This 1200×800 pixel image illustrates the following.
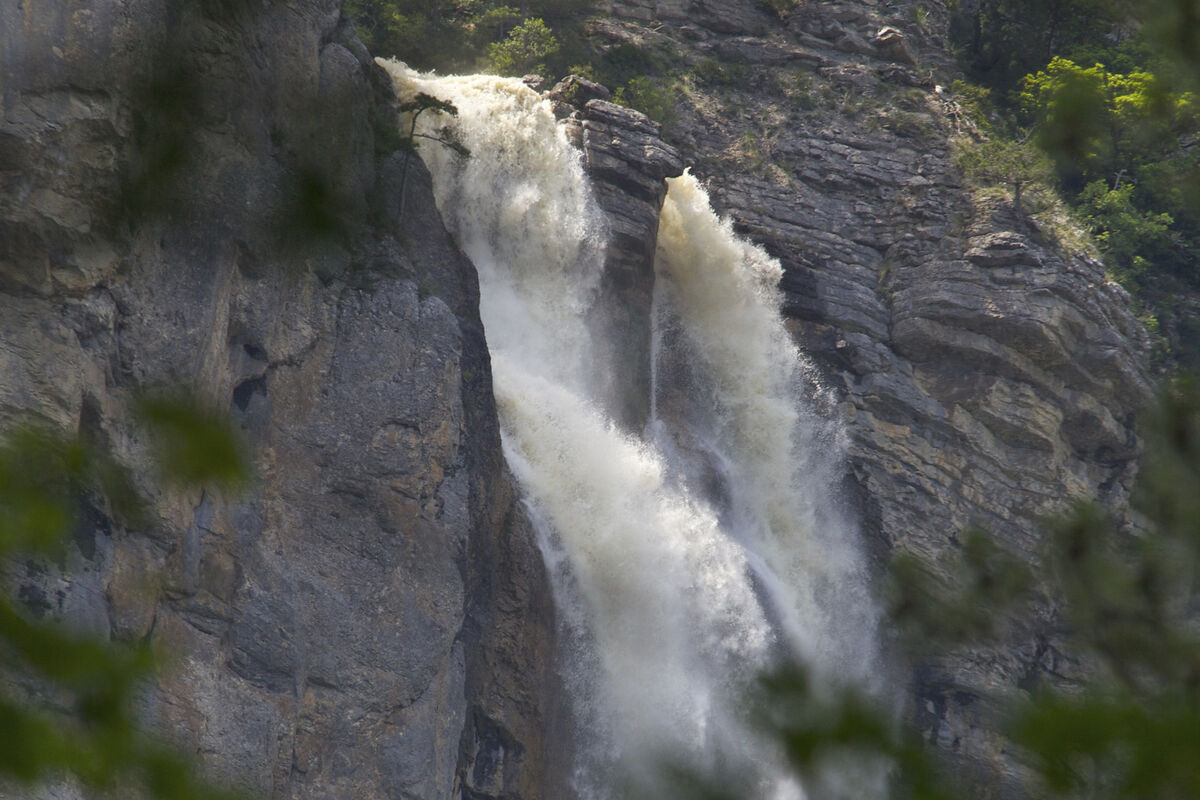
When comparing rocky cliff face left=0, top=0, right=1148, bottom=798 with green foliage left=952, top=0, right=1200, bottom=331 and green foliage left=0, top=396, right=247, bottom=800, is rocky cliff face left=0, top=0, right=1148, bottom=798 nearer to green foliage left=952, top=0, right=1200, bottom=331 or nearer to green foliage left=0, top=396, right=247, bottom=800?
green foliage left=0, top=396, right=247, bottom=800

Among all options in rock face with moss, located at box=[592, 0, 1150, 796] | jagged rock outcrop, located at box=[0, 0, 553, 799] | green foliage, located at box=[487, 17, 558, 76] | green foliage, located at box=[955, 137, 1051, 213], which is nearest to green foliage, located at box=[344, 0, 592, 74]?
green foliage, located at box=[487, 17, 558, 76]

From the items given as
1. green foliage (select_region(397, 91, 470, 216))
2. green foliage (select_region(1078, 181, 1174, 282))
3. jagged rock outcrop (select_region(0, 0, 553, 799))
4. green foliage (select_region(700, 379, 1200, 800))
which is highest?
green foliage (select_region(1078, 181, 1174, 282))

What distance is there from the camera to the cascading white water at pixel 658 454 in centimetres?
2011

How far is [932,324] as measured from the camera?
2925 centimetres

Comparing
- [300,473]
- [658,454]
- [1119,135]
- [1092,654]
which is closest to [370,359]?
[300,473]

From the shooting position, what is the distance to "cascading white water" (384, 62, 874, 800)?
2011cm

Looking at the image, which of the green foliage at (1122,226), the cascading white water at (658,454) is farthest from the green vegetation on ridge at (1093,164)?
the cascading white water at (658,454)

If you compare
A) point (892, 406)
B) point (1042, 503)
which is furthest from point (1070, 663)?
point (892, 406)

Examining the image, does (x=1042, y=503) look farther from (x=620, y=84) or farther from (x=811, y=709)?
(x=811, y=709)

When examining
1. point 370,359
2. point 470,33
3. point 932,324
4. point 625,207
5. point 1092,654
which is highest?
point 470,33

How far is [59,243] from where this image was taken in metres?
13.5

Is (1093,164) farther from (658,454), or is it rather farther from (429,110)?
(429,110)

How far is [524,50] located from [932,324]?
12425mm

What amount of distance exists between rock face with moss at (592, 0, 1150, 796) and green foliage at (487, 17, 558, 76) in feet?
8.49
